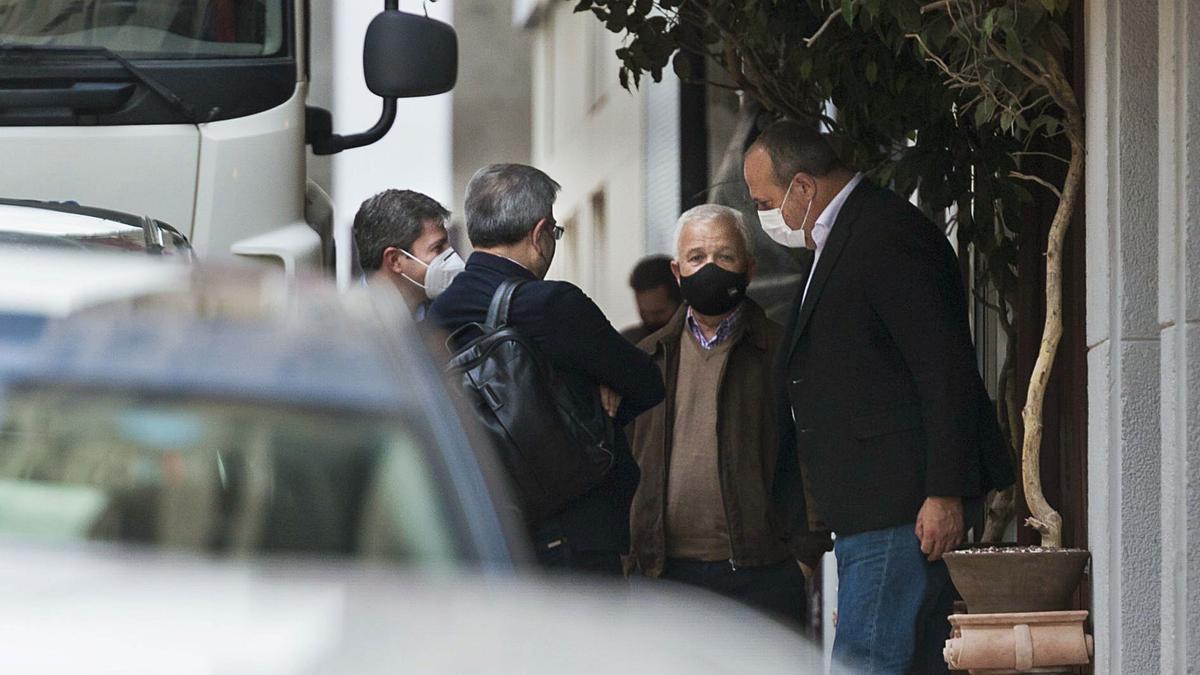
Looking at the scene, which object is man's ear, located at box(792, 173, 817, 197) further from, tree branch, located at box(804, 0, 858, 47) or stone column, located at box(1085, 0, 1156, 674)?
stone column, located at box(1085, 0, 1156, 674)

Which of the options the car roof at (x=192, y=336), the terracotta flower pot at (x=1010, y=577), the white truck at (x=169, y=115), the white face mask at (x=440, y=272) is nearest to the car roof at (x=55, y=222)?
the white face mask at (x=440, y=272)

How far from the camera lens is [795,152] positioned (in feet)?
19.9

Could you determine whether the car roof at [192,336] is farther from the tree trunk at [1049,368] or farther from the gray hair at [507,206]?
the tree trunk at [1049,368]

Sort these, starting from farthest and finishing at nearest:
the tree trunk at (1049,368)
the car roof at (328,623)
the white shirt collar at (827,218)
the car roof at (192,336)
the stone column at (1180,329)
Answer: the white shirt collar at (827,218) < the tree trunk at (1049,368) < the stone column at (1180,329) < the car roof at (192,336) < the car roof at (328,623)

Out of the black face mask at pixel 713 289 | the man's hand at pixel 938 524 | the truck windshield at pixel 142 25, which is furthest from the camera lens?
the truck windshield at pixel 142 25

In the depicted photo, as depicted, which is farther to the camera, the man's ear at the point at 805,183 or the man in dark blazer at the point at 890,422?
the man's ear at the point at 805,183

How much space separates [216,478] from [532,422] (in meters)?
2.82

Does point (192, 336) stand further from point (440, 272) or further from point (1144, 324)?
point (440, 272)

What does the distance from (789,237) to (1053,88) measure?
2.62 feet

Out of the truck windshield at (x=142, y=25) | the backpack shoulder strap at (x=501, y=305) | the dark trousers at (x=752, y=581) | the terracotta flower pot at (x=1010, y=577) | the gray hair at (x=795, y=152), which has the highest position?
the truck windshield at (x=142, y=25)

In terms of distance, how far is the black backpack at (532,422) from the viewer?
5250 mm

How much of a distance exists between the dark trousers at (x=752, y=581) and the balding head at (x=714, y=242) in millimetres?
861

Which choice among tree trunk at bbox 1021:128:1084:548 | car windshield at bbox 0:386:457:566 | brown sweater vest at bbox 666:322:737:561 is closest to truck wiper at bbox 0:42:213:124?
brown sweater vest at bbox 666:322:737:561

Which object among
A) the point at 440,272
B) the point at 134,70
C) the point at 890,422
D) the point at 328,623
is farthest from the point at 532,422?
the point at 328,623
